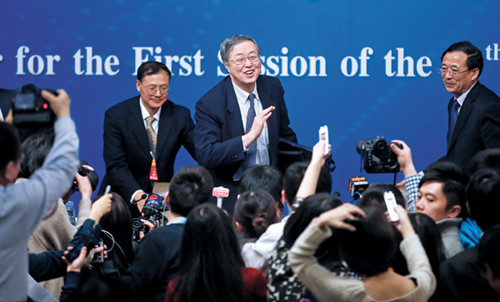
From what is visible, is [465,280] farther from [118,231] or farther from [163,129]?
[163,129]

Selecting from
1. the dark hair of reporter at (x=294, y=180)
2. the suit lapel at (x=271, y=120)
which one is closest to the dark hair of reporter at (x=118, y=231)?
the dark hair of reporter at (x=294, y=180)

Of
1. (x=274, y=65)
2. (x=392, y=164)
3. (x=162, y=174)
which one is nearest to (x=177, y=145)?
(x=162, y=174)

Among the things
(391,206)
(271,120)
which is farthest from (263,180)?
(271,120)

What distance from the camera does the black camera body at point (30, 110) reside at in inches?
97.4

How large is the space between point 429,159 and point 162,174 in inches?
76.7

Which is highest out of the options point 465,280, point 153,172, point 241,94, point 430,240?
point 241,94

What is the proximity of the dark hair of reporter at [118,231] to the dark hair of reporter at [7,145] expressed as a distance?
0.90m

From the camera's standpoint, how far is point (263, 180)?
364cm

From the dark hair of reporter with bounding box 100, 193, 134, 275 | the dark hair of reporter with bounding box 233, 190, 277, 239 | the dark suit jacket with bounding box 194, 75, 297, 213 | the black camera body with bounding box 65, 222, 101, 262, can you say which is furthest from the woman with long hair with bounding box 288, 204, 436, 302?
the dark suit jacket with bounding box 194, 75, 297, 213

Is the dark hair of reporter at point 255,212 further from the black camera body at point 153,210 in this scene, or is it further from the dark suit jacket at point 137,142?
the dark suit jacket at point 137,142

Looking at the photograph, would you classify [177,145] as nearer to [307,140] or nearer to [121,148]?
[121,148]

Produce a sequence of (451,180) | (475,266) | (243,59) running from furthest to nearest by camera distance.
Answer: (243,59)
(451,180)
(475,266)

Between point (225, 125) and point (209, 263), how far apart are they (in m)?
2.03

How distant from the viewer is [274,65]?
5.71 metres
